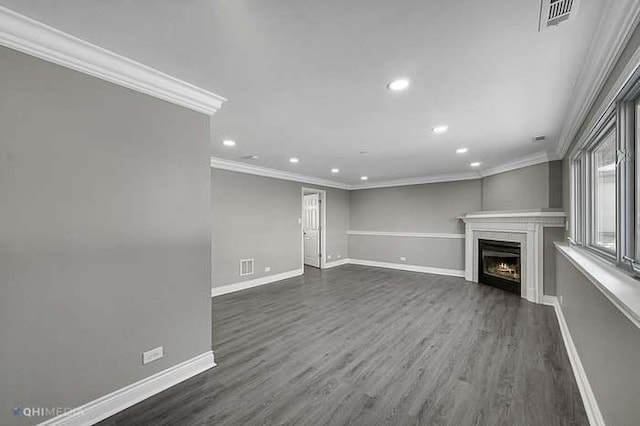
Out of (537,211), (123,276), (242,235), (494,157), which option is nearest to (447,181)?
(494,157)

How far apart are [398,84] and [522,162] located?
4.10 m

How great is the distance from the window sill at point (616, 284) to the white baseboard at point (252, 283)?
5.01 metres

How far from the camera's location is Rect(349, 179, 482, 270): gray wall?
6.57m

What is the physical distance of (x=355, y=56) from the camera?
1.84m

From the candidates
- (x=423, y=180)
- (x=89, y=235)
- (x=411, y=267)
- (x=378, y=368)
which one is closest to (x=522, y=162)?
(x=423, y=180)

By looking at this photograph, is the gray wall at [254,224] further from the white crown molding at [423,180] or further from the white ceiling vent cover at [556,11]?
the white ceiling vent cover at [556,11]

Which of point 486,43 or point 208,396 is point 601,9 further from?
point 208,396

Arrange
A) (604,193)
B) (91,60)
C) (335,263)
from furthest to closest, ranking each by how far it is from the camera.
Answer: (335,263)
(604,193)
(91,60)

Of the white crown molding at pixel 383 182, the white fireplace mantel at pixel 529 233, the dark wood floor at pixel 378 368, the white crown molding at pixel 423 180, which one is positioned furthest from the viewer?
the white crown molding at pixel 423 180

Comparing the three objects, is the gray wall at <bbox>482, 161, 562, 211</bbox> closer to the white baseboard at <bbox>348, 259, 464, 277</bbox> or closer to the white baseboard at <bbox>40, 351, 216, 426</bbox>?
the white baseboard at <bbox>348, 259, 464, 277</bbox>

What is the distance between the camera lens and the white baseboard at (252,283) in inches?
199

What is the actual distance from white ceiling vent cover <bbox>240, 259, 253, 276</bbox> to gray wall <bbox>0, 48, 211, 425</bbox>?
10.2 ft

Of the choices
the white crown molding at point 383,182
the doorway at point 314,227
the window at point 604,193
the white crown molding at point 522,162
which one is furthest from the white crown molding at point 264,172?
the window at point 604,193

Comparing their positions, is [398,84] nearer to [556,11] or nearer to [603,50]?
[556,11]
